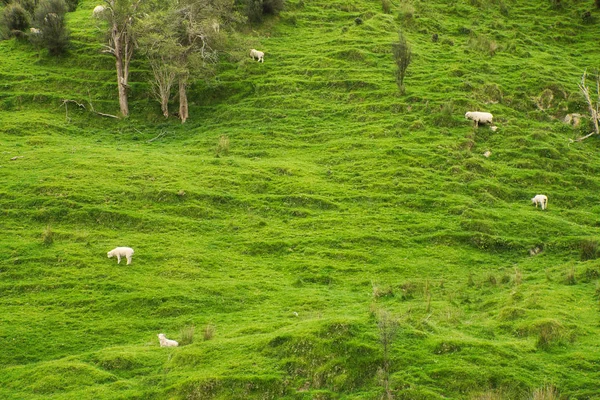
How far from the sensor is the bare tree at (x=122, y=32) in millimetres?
40500

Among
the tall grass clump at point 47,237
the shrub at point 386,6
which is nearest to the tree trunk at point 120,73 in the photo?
the tall grass clump at point 47,237

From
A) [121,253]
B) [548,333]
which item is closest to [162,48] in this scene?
[121,253]

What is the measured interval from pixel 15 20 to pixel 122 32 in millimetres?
16169

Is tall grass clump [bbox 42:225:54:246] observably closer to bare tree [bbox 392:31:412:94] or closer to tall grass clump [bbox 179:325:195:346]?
tall grass clump [bbox 179:325:195:346]

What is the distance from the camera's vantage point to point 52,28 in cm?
4669

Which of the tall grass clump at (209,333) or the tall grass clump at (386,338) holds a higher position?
the tall grass clump at (386,338)

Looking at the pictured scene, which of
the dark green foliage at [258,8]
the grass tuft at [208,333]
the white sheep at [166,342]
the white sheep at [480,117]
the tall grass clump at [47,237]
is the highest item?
the dark green foliage at [258,8]

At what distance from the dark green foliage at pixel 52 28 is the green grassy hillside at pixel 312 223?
124cm

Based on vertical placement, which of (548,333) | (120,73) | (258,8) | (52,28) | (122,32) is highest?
(258,8)

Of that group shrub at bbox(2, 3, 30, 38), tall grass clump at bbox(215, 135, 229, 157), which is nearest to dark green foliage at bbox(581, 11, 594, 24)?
tall grass clump at bbox(215, 135, 229, 157)

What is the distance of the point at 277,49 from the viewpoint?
159ft

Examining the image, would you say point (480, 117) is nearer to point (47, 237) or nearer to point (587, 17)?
point (47, 237)

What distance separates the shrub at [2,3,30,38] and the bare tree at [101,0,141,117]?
13222 millimetres

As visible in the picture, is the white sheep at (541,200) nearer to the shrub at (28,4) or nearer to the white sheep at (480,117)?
the white sheep at (480,117)
